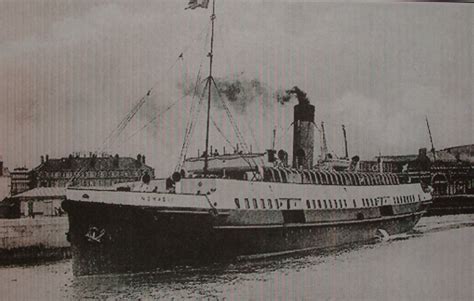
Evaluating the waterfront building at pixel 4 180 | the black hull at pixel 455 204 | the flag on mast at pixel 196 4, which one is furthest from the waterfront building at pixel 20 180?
the black hull at pixel 455 204

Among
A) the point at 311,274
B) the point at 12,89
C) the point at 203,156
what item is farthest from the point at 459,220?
the point at 12,89

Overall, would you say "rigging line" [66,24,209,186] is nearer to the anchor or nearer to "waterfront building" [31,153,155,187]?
"waterfront building" [31,153,155,187]

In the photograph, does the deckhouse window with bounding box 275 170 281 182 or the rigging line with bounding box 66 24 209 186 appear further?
the deckhouse window with bounding box 275 170 281 182

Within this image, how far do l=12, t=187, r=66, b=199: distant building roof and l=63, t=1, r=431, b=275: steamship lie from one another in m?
0.09

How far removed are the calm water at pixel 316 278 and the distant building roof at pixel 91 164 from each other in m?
0.69

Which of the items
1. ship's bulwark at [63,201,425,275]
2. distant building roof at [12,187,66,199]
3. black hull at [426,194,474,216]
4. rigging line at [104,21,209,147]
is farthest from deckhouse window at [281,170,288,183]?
distant building roof at [12,187,66,199]

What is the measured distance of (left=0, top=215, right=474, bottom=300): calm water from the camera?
3969 millimetres

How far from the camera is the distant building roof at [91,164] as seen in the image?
159 inches

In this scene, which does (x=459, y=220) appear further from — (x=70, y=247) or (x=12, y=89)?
(x=12, y=89)

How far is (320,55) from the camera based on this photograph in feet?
14.6

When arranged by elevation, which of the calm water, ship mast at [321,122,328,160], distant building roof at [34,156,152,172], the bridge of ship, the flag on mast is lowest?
the calm water

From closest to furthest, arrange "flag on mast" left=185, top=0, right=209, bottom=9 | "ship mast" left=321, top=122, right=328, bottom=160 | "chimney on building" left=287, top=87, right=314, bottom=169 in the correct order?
"flag on mast" left=185, top=0, right=209, bottom=9 < "chimney on building" left=287, top=87, right=314, bottom=169 < "ship mast" left=321, top=122, right=328, bottom=160

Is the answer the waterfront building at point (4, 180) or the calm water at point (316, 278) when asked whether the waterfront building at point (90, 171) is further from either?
the calm water at point (316, 278)

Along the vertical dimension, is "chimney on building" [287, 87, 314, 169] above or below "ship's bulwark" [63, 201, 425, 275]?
above
